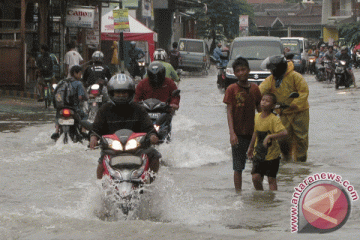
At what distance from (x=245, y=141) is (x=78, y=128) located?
5.65 m

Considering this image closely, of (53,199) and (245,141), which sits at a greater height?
(245,141)

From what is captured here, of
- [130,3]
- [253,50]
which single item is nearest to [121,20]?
[253,50]

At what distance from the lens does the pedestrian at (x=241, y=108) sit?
27.6 feet

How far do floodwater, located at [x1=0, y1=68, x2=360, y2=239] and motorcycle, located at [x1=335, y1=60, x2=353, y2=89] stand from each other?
11.4m

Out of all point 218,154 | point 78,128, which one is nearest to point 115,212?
point 218,154

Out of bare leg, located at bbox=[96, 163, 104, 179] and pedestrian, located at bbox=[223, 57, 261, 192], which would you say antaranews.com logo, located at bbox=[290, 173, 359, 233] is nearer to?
bare leg, located at bbox=[96, 163, 104, 179]

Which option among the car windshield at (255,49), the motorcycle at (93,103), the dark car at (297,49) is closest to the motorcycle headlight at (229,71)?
the car windshield at (255,49)

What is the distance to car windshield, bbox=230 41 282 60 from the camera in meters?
23.0

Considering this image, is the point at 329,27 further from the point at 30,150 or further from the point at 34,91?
the point at 30,150

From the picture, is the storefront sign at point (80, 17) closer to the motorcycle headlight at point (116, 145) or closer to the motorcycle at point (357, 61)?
the motorcycle headlight at point (116, 145)

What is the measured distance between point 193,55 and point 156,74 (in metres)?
31.5

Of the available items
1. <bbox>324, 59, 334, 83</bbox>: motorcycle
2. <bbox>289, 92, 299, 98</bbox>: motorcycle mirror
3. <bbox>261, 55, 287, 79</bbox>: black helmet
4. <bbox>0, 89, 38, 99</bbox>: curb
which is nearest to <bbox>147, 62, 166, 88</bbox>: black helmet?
<bbox>261, 55, 287, 79</bbox>: black helmet

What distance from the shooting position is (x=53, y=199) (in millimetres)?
9047

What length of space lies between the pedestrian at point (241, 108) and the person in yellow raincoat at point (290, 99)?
1.72 m
